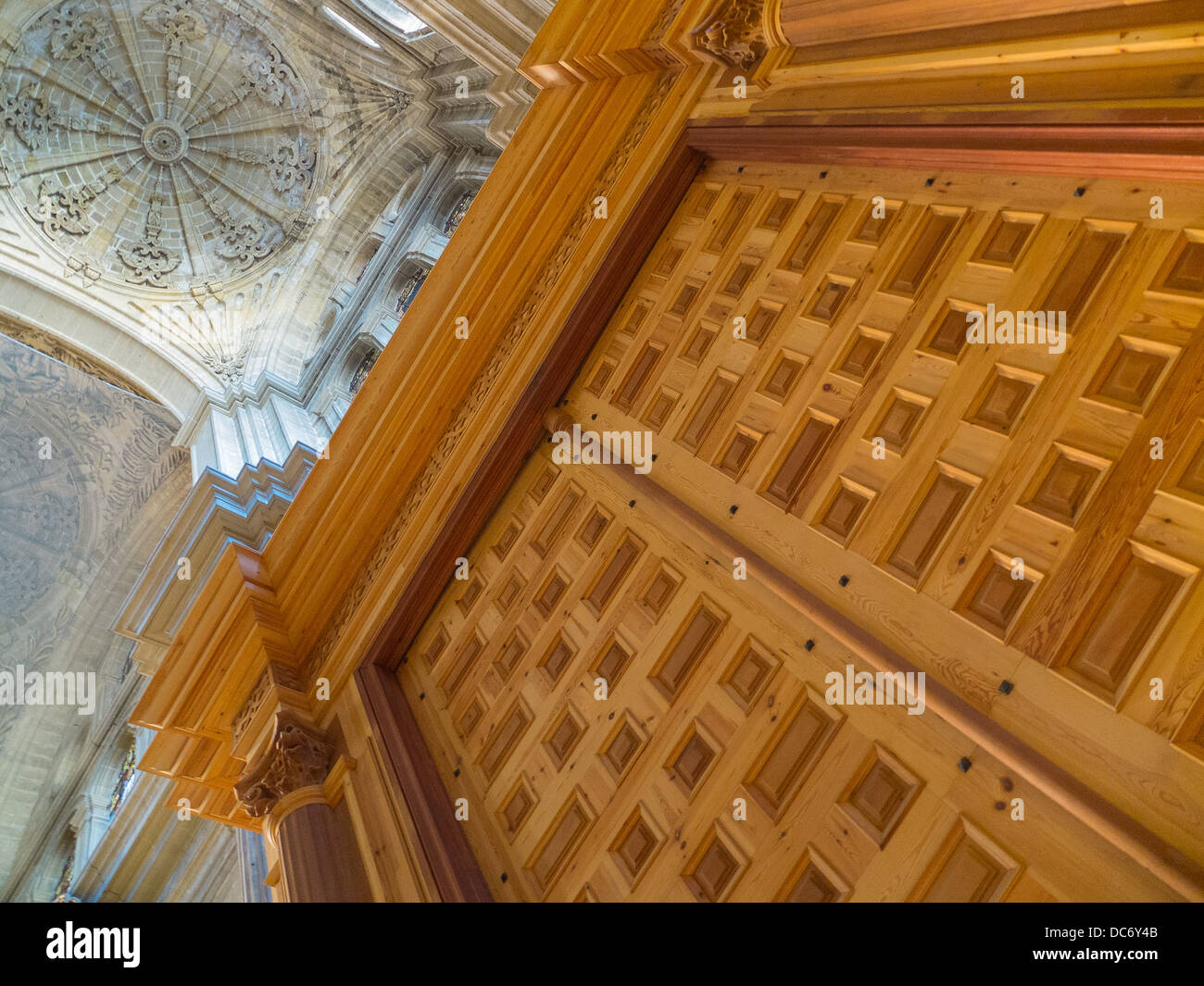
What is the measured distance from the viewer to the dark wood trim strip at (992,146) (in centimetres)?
276

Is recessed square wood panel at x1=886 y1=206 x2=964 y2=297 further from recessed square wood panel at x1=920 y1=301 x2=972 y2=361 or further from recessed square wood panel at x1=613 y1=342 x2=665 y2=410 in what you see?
recessed square wood panel at x1=613 y1=342 x2=665 y2=410

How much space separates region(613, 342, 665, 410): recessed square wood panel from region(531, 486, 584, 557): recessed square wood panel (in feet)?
2.00

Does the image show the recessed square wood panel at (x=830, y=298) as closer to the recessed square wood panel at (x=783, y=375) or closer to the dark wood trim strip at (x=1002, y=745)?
the recessed square wood panel at (x=783, y=375)

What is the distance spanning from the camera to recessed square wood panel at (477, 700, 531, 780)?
15.3ft

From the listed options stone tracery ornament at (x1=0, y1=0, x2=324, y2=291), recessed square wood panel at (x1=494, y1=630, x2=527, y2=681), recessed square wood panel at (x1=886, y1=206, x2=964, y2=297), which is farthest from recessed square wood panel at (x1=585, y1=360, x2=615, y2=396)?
stone tracery ornament at (x1=0, y1=0, x2=324, y2=291)

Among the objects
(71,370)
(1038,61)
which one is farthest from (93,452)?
(1038,61)

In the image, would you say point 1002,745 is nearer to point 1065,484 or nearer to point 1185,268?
point 1065,484

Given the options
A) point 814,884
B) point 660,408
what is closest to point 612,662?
point 660,408

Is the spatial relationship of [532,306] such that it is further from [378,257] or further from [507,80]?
[378,257]

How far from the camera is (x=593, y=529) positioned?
499cm

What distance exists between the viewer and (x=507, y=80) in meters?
8.34

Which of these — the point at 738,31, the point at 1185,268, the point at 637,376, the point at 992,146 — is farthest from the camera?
the point at 637,376

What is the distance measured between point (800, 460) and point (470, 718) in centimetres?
244
